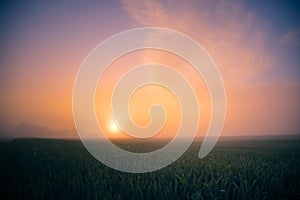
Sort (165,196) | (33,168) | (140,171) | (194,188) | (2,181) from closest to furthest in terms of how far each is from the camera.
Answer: (165,196), (194,188), (2,181), (140,171), (33,168)

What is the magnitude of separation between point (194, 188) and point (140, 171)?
3434 millimetres

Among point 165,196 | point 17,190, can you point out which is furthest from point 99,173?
point 165,196

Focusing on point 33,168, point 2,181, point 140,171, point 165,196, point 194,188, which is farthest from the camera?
point 33,168

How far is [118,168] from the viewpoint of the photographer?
1140 cm

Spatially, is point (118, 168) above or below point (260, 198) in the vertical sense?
above

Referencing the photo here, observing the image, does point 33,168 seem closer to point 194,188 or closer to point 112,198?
point 112,198

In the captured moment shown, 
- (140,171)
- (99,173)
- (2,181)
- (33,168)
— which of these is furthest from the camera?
(33,168)

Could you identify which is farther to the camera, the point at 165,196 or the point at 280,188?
the point at 280,188

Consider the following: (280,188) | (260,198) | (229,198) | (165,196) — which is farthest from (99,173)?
(280,188)

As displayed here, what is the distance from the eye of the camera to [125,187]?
8.01 meters

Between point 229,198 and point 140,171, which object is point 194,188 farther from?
point 140,171

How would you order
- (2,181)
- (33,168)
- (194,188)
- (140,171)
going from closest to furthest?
(194,188), (2,181), (140,171), (33,168)

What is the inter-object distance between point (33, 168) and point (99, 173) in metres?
3.59

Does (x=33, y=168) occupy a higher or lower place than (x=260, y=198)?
higher
